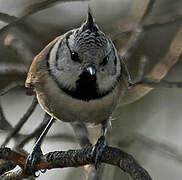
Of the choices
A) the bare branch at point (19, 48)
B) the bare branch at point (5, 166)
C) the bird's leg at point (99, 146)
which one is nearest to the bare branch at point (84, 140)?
the bird's leg at point (99, 146)

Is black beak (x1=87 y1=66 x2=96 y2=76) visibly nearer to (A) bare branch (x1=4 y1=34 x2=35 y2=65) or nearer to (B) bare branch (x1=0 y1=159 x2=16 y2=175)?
(B) bare branch (x1=0 y1=159 x2=16 y2=175)

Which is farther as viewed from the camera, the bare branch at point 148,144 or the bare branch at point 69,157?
the bare branch at point 148,144

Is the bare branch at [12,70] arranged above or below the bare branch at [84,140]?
above

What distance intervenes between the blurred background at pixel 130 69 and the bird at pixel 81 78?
31 centimetres

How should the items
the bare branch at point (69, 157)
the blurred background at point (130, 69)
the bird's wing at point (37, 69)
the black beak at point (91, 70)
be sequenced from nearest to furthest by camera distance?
the bare branch at point (69, 157), the black beak at point (91, 70), the bird's wing at point (37, 69), the blurred background at point (130, 69)

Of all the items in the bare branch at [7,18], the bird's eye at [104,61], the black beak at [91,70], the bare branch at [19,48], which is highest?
the bare branch at [7,18]

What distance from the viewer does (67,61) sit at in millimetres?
1959

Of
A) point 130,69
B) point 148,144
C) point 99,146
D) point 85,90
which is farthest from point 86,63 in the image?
point 130,69

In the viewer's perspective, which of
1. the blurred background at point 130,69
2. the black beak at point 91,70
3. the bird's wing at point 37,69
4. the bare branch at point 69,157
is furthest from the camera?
the blurred background at point 130,69

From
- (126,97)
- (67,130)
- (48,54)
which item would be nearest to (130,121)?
(126,97)

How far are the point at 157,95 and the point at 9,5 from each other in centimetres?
101

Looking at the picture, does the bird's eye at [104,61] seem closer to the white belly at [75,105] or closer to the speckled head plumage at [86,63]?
the speckled head plumage at [86,63]

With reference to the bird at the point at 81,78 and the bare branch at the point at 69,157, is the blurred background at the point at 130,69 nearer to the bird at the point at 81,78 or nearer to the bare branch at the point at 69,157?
the bird at the point at 81,78

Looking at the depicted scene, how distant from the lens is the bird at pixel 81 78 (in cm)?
186
